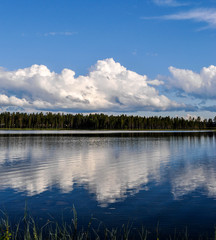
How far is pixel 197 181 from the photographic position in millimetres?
22750

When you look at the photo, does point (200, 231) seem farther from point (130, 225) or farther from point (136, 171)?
point (136, 171)

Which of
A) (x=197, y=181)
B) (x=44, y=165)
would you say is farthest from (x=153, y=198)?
(x=44, y=165)

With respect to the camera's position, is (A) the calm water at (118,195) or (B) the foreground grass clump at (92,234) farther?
(A) the calm water at (118,195)

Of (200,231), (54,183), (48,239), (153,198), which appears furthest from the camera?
(54,183)

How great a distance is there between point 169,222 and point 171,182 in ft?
30.8

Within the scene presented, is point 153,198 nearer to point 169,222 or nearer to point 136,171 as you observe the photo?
point 169,222

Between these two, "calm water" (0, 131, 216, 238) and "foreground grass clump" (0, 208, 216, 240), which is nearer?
"foreground grass clump" (0, 208, 216, 240)

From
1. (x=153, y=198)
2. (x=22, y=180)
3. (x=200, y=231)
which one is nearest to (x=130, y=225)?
(x=200, y=231)

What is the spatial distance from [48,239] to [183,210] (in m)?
7.94

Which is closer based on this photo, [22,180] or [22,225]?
[22,225]

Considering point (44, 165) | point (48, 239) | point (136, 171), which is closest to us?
point (48, 239)

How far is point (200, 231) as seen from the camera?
40.8ft

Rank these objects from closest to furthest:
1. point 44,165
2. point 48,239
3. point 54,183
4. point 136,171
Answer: point 48,239, point 54,183, point 136,171, point 44,165

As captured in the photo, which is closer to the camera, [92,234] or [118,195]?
[92,234]
